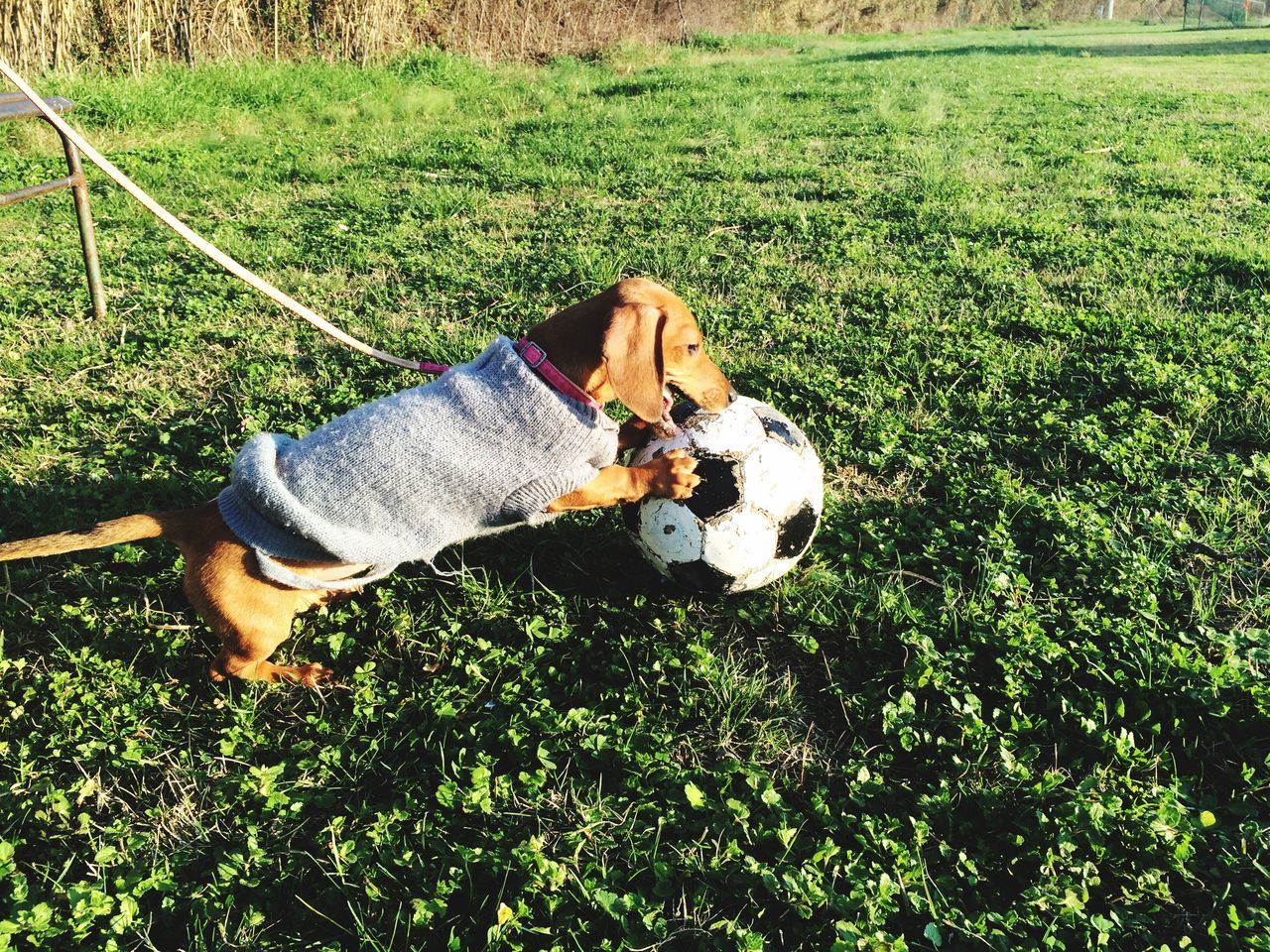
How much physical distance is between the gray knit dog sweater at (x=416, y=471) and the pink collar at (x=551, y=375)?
36mm

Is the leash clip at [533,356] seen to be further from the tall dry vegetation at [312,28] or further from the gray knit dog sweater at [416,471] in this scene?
the tall dry vegetation at [312,28]

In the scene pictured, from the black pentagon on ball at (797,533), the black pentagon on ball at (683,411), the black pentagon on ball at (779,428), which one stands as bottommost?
the black pentagon on ball at (797,533)

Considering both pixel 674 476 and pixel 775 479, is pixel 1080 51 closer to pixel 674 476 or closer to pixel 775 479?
pixel 775 479

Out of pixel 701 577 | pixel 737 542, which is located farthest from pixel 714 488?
pixel 701 577

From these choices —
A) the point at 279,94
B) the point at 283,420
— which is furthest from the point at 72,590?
the point at 279,94

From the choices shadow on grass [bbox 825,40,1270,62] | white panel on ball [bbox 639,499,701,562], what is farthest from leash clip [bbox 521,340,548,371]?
shadow on grass [bbox 825,40,1270,62]

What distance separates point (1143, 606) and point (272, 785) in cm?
305

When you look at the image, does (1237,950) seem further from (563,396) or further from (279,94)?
(279,94)

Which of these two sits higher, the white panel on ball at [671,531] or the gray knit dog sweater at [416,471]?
the gray knit dog sweater at [416,471]

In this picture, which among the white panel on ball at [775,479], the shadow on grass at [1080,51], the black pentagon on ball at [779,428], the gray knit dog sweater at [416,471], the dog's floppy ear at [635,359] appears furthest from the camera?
the shadow on grass at [1080,51]

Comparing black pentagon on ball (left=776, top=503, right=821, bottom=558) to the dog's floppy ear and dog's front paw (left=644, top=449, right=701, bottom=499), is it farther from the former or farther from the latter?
the dog's floppy ear

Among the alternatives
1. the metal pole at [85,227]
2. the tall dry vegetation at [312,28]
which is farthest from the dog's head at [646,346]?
the tall dry vegetation at [312,28]

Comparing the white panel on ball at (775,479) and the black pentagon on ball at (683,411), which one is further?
the black pentagon on ball at (683,411)

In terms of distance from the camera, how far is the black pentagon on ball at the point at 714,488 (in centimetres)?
307
